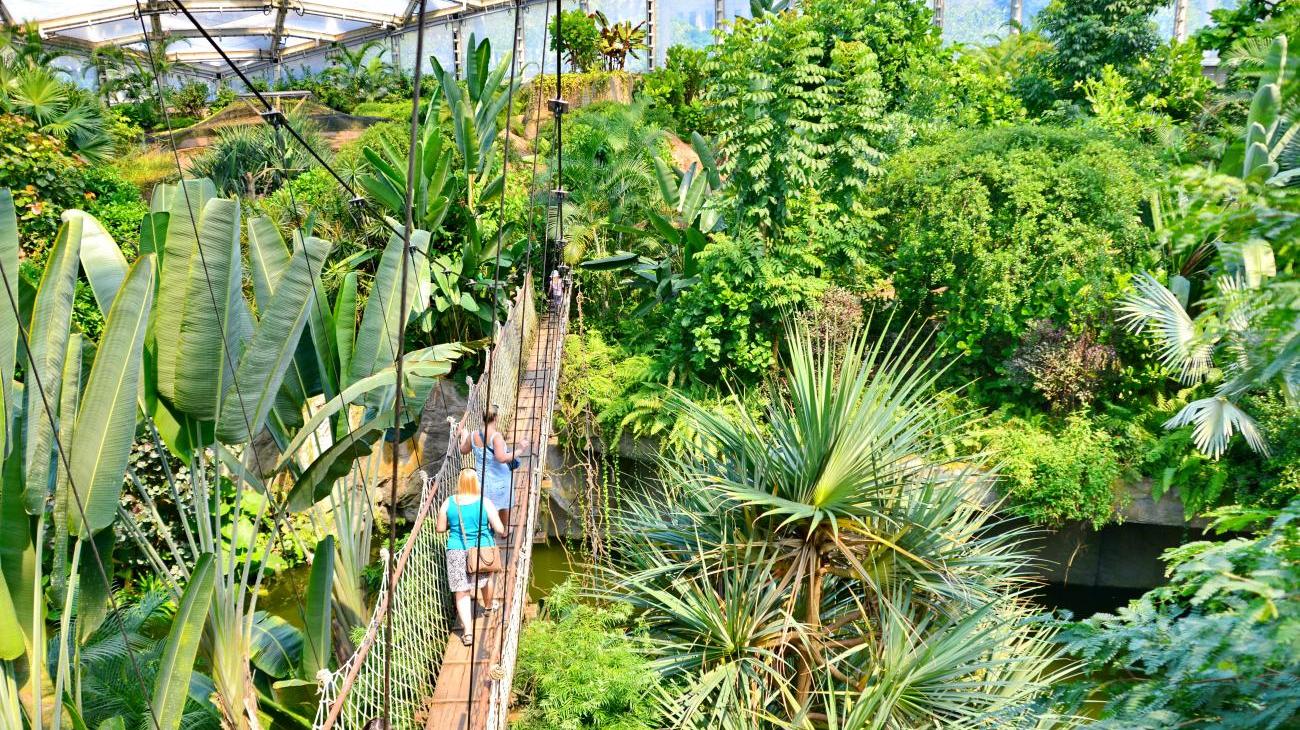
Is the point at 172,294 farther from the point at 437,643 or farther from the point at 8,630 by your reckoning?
the point at 437,643

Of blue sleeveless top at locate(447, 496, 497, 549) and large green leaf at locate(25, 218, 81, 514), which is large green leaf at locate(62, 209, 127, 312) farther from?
blue sleeveless top at locate(447, 496, 497, 549)

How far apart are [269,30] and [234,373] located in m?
16.3

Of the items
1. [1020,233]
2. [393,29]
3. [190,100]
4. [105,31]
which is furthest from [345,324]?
[105,31]

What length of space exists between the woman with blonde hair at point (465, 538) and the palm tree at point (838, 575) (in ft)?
2.32

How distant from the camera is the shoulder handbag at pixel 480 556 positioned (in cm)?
373

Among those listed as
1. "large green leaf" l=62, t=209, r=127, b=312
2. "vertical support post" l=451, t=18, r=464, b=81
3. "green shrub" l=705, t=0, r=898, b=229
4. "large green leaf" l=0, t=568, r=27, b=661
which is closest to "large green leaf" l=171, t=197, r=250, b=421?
"large green leaf" l=62, t=209, r=127, b=312

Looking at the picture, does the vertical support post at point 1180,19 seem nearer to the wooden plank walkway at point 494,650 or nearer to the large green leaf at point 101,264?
the wooden plank walkway at point 494,650

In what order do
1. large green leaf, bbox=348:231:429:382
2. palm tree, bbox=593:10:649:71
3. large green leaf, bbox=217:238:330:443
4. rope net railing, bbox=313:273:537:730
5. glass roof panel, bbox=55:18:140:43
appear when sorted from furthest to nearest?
glass roof panel, bbox=55:18:140:43 → palm tree, bbox=593:10:649:71 → large green leaf, bbox=348:231:429:382 → large green leaf, bbox=217:238:330:443 → rope net railing, bbox=313:273:537:730

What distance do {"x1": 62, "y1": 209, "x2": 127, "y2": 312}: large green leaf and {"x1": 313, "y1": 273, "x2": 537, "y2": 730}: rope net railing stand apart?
1.46 m

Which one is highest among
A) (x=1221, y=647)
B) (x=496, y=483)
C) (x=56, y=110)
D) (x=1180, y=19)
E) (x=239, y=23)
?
(x=239, y=23)

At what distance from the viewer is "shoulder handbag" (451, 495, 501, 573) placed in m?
3.73

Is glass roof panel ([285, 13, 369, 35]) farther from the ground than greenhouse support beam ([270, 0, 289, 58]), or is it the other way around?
glass roof panel ([285, 13, 369, 35])

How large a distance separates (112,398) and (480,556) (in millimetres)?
1539

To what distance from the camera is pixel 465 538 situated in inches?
147
